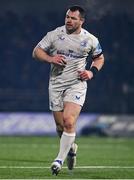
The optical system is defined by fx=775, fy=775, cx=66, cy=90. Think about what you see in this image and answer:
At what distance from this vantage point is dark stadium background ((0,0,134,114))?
23.8 meters

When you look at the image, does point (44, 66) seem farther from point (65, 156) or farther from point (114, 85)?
point (65, 156)

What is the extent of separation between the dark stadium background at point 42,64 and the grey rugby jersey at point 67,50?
13259 millimetres

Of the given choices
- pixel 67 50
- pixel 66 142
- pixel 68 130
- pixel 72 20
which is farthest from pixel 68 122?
pixel 72 20

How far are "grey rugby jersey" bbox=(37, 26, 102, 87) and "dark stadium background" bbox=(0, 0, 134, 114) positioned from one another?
13259 mm

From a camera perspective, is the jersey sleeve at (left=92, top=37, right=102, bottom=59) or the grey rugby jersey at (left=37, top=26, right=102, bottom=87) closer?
the grey rugby jersey at (left=37, top=26, right=102, bottom=87)

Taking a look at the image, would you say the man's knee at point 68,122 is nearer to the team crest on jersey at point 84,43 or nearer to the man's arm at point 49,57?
the man's arm at point 49,57

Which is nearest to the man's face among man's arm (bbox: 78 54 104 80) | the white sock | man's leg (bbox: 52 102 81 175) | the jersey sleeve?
the jersey sleeve

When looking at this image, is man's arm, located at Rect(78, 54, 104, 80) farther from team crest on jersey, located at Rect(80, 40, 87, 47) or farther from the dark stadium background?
the dark stadium background

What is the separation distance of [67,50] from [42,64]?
14258mm

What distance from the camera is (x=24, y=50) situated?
24.6m

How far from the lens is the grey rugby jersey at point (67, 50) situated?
396 inches

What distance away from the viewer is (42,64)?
24.3 meters

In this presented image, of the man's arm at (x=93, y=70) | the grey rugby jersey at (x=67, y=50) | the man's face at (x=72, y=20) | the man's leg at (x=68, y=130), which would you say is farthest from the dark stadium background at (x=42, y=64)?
the man's leg at (x=68, y=130)

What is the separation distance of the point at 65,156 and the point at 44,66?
586 inches
